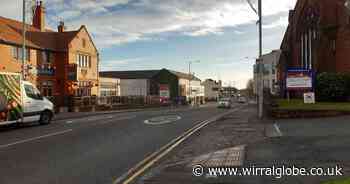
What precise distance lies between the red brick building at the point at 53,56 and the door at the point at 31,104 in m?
19.6

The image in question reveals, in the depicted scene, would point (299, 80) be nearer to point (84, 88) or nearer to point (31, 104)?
point (31, 104)

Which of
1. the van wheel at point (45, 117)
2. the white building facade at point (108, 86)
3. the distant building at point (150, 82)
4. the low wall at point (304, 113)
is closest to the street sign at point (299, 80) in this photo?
the low wall at point (304, 113)

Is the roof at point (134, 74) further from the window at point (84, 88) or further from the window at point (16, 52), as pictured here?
the window at point (16, 52)

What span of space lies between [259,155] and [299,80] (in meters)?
16.1

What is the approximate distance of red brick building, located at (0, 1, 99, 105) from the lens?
140 feet

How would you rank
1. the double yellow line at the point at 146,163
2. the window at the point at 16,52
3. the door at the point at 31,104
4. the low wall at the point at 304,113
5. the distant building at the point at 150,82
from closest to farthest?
the double yellow line at the point at 146,163
the low wall at the point at 304,113
the door at the point at 31,104
the window at the point at 16,52
the distant building at the point at 150,82

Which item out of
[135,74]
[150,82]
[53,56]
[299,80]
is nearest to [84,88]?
[53,56]

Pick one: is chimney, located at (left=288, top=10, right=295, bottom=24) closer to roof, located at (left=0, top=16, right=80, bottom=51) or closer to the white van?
roof, located at (left=0, top=16, right=80, bottom=51)

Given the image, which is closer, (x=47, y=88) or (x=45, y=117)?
(x=45, y=117)

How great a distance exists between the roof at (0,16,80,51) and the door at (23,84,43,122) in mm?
19912

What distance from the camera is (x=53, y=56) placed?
4997cm

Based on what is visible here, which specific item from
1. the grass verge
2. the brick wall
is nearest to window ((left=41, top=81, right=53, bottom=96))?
the brick wall

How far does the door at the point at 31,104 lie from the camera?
70.4 ft

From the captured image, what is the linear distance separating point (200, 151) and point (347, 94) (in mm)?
22472
